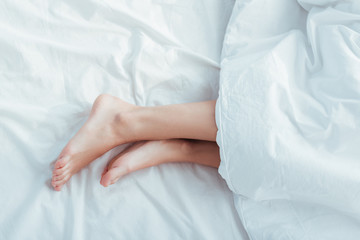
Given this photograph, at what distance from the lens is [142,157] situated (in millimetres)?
785

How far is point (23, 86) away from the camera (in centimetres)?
82

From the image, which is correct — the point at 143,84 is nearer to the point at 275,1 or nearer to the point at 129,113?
the point at 129,113

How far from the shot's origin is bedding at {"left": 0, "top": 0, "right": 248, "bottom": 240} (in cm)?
72

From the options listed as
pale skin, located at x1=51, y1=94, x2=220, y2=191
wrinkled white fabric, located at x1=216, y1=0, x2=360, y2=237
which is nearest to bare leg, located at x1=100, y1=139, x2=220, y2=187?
pale skin, located at x1=51, y1=94, x2=220, y2=191

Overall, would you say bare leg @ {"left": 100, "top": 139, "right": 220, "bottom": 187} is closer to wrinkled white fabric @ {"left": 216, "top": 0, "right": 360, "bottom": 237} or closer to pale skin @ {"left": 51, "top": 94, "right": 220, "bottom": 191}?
pale skin @ {"left": 51, "top": 94, "right": 220, "bottom": 191}

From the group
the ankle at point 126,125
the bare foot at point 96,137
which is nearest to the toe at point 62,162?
the bare foot at point 96,137

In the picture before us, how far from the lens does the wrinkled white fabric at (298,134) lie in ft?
2.19

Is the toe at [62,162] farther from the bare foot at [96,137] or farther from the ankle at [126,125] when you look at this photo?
the ankle at [126,125]

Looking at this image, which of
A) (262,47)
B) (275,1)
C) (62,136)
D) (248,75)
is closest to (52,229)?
(62,136)

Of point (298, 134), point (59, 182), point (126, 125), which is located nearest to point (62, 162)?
point (59, 182)

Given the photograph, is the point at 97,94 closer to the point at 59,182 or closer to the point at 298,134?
the point at 59,182

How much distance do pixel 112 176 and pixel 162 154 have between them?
0.42 ft

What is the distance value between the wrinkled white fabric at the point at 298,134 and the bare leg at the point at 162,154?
110mm

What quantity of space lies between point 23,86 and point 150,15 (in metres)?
0.38
